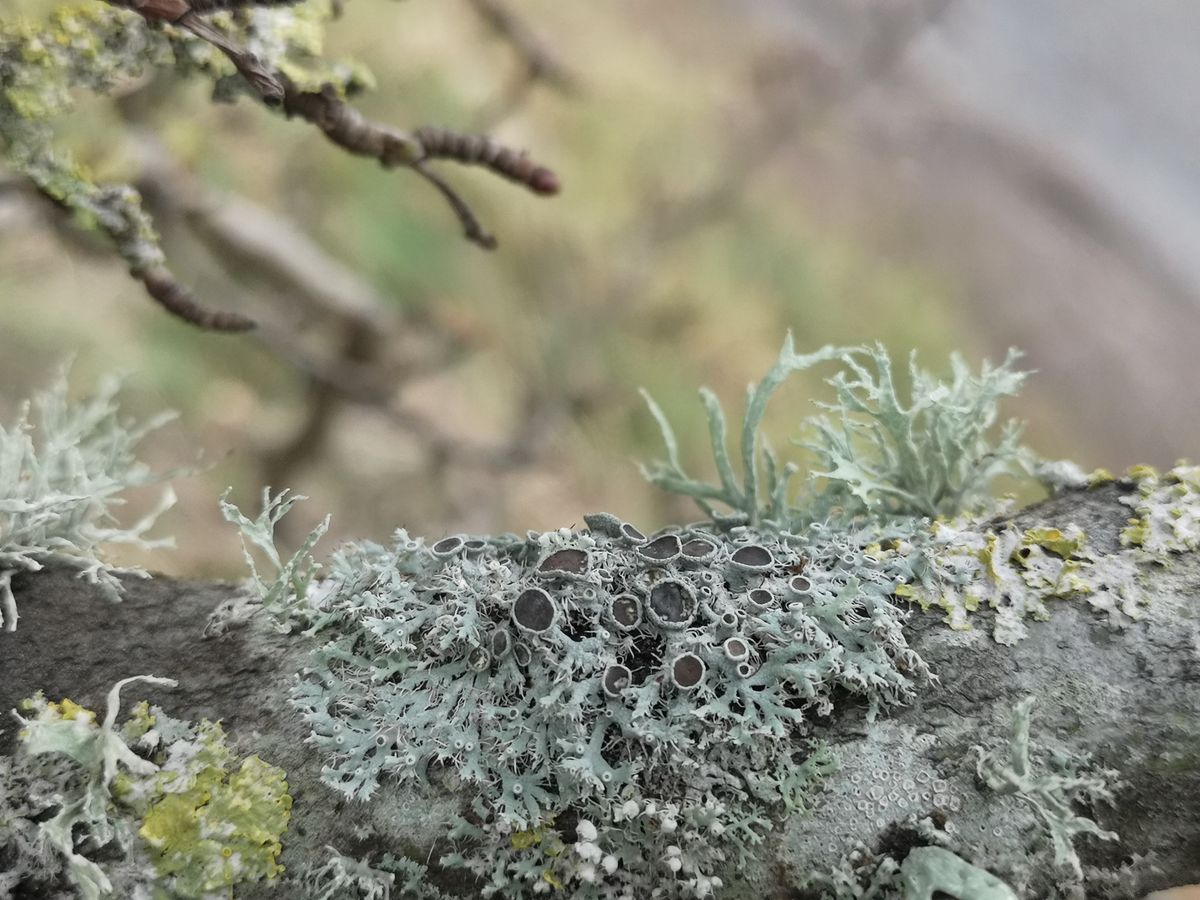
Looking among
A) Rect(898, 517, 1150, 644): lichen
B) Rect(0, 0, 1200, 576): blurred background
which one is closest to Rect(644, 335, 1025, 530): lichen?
Rect(898, 517, 1150, 644): lichen

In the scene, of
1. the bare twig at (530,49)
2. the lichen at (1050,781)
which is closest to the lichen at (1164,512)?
the lichen at (1050,781)

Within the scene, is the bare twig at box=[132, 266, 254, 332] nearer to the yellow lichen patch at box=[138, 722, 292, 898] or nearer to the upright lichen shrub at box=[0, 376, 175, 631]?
the upright lichen shrub at box=[0, 376, 175, 631]

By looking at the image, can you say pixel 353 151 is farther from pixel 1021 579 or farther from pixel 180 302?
pixel 1021 579

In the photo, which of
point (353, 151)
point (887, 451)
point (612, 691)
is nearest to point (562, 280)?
point (353, 151)

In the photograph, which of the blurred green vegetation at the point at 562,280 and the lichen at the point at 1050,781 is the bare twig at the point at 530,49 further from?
the lichen at the point at 1050,781

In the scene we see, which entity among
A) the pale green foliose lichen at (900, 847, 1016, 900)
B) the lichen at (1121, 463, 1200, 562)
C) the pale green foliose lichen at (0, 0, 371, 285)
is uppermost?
the pale green foliose lichen at (0, 0, 371, 285)

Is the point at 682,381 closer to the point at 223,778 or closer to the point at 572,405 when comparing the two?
the point at 572,405
